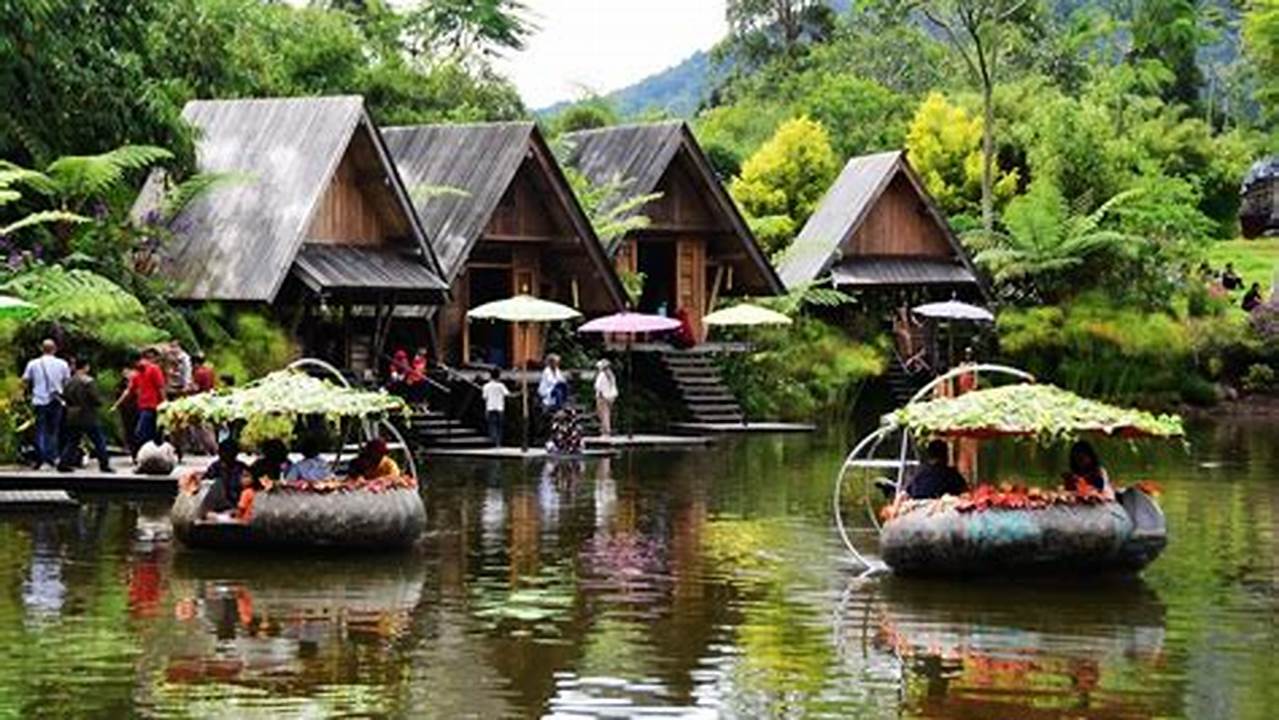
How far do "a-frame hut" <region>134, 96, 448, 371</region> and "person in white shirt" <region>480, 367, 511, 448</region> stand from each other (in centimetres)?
208

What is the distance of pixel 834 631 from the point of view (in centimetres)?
1898

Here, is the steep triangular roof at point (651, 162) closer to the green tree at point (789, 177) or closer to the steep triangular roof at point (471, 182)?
the steep triangular roof at point (471, 182)

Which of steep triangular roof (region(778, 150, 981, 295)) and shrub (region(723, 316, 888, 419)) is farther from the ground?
steep triangular roof (region(778, 150, 981, 295))

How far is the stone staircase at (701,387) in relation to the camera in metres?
45.3

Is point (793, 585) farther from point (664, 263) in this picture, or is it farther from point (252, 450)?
point (664, 263)

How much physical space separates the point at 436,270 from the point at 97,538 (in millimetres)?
16760

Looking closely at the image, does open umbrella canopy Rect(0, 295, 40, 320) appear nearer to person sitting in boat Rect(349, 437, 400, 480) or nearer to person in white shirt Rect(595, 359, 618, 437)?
person sitting in boat Rect(349, 437, 400, 480)

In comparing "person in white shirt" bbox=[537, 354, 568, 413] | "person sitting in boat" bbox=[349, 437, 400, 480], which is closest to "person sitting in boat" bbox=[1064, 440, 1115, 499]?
"person sitting in boat" bbox=[349, 437, 400, 480]

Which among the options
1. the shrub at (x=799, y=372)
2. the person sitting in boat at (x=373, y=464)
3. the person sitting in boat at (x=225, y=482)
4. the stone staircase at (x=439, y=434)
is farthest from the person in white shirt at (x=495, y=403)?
the person sitting in boat at (x=225, y=482)

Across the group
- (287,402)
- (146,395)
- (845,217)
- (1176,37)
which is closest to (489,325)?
(845,217)

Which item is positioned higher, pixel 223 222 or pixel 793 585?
pixel 223 222

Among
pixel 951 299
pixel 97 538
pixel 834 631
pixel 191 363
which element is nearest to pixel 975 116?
pixel 951 299

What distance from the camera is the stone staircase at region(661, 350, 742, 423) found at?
4534 cm

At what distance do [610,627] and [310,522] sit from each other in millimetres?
4792
